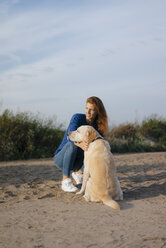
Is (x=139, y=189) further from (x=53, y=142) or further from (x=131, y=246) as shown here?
(x=53, y=142)

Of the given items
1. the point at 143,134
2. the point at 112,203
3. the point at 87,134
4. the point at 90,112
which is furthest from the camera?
the point at 143,134

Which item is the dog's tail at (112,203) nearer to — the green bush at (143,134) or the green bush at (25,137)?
the green bush at (25,137)

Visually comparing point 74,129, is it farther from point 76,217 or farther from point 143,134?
point 143,134

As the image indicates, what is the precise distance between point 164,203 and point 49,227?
75.0 inches

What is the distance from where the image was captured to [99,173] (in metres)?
4.10

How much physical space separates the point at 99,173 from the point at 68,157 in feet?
3.23

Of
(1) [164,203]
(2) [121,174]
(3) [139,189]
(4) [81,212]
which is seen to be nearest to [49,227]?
(4) [81,212]

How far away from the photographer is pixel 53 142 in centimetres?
1138

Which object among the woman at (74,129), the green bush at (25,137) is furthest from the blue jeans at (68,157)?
the green bush at (25,137)

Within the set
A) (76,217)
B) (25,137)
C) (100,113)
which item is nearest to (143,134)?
(25,137)

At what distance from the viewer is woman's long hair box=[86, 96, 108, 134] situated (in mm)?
5062

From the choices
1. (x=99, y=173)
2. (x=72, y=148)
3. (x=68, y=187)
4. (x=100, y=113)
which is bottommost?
(x=68, y=187)

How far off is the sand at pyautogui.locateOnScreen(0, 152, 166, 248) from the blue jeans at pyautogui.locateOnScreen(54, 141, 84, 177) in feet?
1.30

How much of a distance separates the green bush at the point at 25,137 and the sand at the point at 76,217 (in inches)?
172
